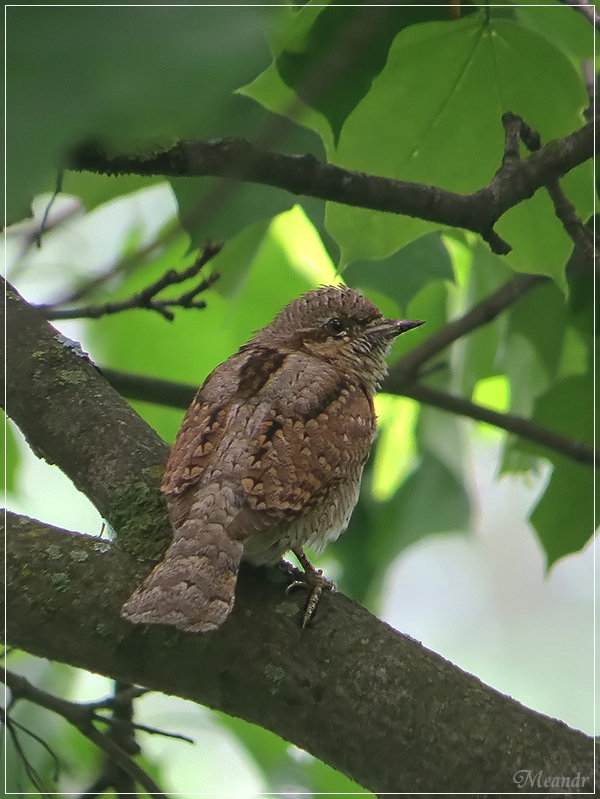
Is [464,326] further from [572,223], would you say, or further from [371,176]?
[371,176]

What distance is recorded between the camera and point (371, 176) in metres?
2.18

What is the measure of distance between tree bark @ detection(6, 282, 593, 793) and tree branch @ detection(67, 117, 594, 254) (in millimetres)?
824

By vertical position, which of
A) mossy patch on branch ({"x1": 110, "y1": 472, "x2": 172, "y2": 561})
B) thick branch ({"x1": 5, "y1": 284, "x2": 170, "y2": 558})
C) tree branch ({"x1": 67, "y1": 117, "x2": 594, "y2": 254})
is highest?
tree branch ({"x1": 67, "y1": 117, "x2": 594, "y2": 254})

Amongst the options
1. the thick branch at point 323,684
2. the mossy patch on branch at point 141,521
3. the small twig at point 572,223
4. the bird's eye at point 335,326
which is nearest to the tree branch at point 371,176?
the small twig at point 572,223

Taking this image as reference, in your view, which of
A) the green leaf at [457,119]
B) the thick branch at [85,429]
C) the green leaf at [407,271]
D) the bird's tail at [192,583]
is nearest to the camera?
the bird's tail at [192,583]

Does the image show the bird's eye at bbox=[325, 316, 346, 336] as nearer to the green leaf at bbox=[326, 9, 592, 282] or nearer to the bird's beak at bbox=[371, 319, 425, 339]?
the bird's beak at bbox=[371, 319, 425, 339]

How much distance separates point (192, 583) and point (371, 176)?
1021 millimetres

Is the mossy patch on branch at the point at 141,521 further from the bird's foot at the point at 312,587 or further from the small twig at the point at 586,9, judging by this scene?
the small twig at the point at 586,9

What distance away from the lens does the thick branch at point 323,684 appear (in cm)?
180

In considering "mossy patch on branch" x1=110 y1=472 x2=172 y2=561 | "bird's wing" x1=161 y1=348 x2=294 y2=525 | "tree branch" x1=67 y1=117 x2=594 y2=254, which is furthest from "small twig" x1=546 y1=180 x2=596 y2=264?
"mossy patch on branch" x1=110 y1=472 x2=172 y2=561

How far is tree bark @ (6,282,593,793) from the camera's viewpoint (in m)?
1.80

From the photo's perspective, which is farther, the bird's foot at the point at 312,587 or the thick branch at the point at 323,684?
the bird's foot at the point at 312,587

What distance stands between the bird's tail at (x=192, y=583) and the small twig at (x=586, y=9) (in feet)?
4.62

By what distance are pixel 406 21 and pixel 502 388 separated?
2.14 m
